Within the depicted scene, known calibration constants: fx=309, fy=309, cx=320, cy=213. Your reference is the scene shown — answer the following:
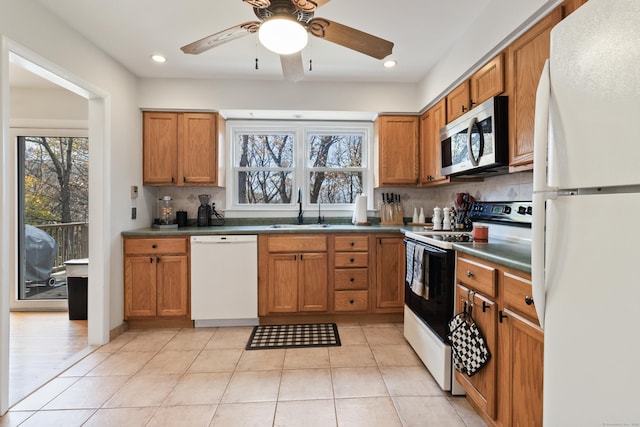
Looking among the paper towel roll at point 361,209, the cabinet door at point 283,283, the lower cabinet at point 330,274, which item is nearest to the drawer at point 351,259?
the lower cabinet at point 330,274

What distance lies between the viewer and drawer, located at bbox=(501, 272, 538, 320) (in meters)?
1.27

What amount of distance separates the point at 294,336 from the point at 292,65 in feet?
7.36

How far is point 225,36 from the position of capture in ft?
5.87

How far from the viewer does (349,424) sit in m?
1.67

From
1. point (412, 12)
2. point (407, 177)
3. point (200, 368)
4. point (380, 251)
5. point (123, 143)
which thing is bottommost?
point (200, 368)

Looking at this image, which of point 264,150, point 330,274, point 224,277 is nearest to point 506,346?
point 330,274

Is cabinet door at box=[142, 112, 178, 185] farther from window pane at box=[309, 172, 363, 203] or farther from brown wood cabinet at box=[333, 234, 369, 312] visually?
brown wood cabinet at box=[333, 234, 369, 312]

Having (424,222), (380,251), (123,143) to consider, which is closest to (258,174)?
(123,143)

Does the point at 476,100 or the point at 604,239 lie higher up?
the point at 476,100

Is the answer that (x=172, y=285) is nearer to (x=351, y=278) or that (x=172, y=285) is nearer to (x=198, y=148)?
(x=198, y=148)

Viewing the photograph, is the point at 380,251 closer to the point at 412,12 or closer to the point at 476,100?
the point at 476,100

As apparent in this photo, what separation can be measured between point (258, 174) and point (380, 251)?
1.74 m

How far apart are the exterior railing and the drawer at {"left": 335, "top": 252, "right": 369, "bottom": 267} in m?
3.05

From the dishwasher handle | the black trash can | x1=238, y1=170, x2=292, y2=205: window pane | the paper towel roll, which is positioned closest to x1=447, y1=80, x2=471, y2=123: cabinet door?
the paper towel roll
